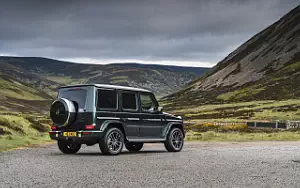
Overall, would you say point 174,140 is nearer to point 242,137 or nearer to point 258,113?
point 242,137

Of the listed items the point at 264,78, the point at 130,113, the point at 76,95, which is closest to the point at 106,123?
the point at 130,113

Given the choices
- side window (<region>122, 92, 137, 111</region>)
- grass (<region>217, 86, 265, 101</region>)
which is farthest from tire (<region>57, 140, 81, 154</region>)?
grass (<region>217, 86, 265, 101</region>)

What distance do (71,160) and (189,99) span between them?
173861mm

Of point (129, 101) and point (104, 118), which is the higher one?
point (129, 101)

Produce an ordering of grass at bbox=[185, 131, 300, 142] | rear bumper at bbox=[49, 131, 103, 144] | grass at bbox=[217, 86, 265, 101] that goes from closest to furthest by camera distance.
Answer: rear bumper at bbox=[49, 131, 103, 144] < grass at bbox=[185, 131, 300, 142] < grass at bbox=[217, 86, 265, 101]

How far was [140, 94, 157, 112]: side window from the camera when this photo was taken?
19.9m

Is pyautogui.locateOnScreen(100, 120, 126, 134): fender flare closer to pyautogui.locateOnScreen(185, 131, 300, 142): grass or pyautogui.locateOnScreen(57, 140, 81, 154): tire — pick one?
pyautogui.locateOnScreen(57, 140, 81, 154): tire

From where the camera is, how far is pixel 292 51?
18350 centimetres

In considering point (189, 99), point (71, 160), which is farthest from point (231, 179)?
point (189, 99)

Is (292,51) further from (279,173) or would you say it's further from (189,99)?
(279,173)

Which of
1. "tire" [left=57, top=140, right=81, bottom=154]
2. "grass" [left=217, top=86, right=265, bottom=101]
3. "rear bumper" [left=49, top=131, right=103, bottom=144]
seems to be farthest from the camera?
"grass" [left=217, top=86, right=265, bottom=101]

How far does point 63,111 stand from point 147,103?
3736 millimetres

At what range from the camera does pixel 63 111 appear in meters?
18.1

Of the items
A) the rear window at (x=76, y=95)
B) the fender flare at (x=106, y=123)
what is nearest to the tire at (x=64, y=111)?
the rear window at (x=76, y=95)
